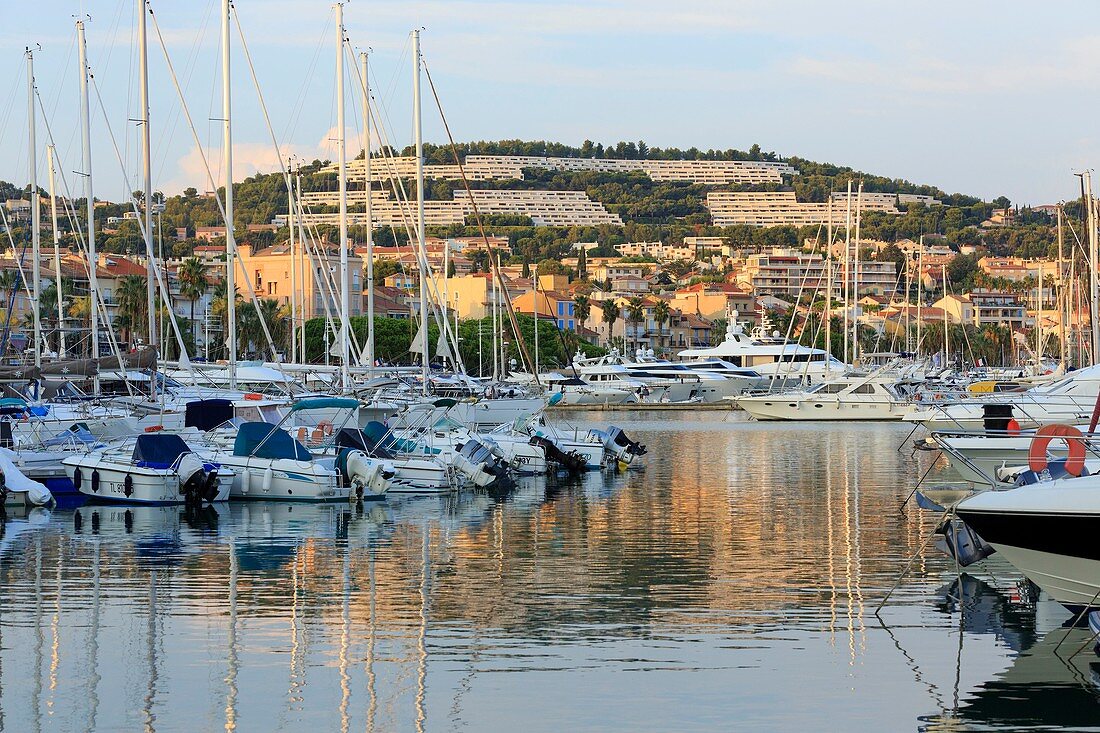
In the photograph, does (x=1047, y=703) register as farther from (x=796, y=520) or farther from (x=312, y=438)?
(x=312, y=438)

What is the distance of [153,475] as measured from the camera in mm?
29797

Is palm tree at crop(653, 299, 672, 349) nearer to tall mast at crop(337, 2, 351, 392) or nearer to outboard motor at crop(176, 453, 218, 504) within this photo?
tall mast at crop(337, 2, 351, 392)

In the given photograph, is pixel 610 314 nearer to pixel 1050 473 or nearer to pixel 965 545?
pixel 965 545

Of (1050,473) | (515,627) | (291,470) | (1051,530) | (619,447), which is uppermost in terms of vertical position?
(1050,473)

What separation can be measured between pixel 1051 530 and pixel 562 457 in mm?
25535

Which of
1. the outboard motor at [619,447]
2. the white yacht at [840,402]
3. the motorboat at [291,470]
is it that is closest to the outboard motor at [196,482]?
the motorboat at [291,470]

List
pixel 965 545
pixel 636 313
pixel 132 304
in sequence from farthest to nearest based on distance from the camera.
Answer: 1. pixel 636 313
2. pixel 132 304
3. pixel 965 545

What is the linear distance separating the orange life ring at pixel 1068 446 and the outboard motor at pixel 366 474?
13.8 metres

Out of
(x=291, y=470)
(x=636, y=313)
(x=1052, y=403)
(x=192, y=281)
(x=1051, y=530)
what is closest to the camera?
(x=1051, y=530)

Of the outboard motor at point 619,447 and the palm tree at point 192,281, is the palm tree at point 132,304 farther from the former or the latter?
the outboard motor at point 619,447

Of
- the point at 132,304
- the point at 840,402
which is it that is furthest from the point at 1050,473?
the point at 132,304

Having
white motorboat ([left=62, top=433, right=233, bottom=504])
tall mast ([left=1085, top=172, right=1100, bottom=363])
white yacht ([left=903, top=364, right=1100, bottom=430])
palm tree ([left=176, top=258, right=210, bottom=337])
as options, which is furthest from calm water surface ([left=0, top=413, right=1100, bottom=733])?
palm tree ([left=176, top=258, right=210, bottom=337])

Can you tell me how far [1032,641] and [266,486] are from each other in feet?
59.5

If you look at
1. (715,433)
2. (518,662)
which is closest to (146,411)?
(518,662)
